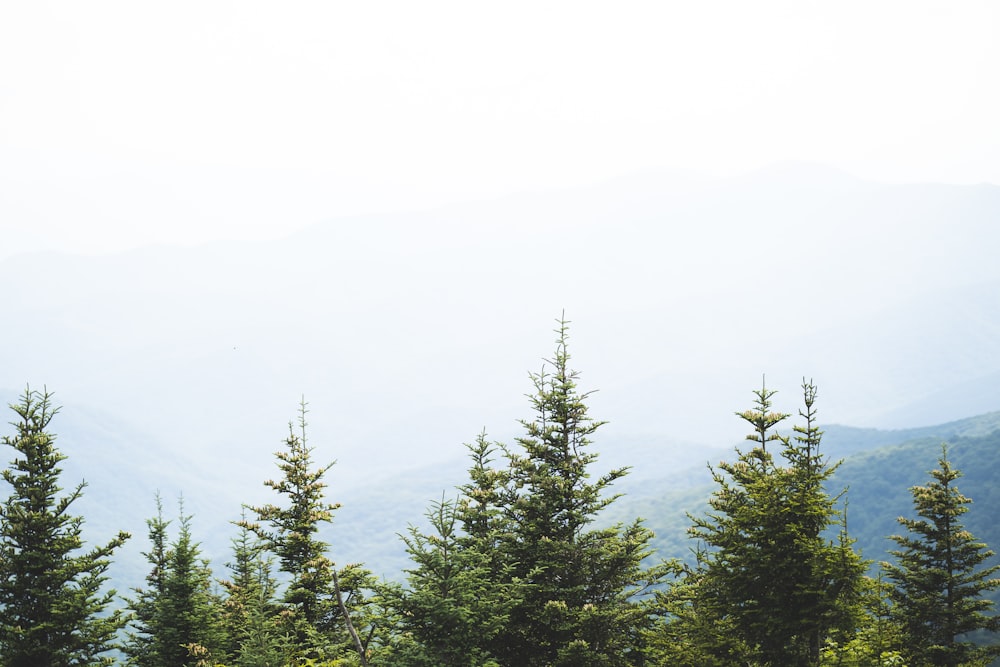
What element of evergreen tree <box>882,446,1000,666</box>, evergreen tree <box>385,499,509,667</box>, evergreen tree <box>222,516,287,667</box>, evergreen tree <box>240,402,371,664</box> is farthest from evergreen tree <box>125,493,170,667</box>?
evergreen tree <box>882,446,1000,666</box>

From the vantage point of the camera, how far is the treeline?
1409 centimetres

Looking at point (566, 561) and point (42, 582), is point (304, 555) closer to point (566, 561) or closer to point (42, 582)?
point (42, 582)

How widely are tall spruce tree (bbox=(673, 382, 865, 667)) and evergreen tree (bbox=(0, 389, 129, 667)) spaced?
16.8m

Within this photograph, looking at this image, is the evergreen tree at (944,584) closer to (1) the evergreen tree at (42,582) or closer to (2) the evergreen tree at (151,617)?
(2) the evergreen tree at (151,617)

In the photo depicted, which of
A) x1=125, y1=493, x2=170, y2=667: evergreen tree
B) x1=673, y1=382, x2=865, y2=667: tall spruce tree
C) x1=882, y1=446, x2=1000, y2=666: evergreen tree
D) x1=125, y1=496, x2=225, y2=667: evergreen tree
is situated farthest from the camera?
x1=882, y1=446, x2=1000, y2=666: evergreen tree

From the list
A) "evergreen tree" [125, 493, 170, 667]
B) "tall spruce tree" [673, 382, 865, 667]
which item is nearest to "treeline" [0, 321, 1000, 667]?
"tall spruce tree" [673, 382, 865, 667]

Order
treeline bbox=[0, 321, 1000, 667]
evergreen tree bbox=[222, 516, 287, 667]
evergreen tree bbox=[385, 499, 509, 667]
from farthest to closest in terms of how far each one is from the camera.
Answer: evergreen tree bbox=[222, 516, 287, 667] < evergreen tree bbox=[385, 499, 509, 667] < treeline bbox=[0, 321, 1000, 667]

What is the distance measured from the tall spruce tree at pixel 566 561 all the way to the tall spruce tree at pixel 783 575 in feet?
11.9

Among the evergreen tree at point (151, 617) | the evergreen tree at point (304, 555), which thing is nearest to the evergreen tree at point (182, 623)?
the evergreen tree at point (151, 617)

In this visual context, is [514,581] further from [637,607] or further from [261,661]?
[261,661]

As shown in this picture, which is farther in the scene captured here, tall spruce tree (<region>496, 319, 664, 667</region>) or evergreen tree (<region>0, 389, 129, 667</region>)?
evergreen tree (<region>0, 389, 129, 667</region>)

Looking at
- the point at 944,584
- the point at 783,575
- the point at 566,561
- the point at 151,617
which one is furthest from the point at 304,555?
the point at 944,584

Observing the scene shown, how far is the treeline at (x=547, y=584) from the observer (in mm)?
14094

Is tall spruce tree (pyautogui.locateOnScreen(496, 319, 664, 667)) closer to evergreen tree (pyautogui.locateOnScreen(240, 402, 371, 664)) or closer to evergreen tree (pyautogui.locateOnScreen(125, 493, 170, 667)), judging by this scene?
evergreen tree (pyautogui.locateOnScreen(240, 402, 371, 664))
